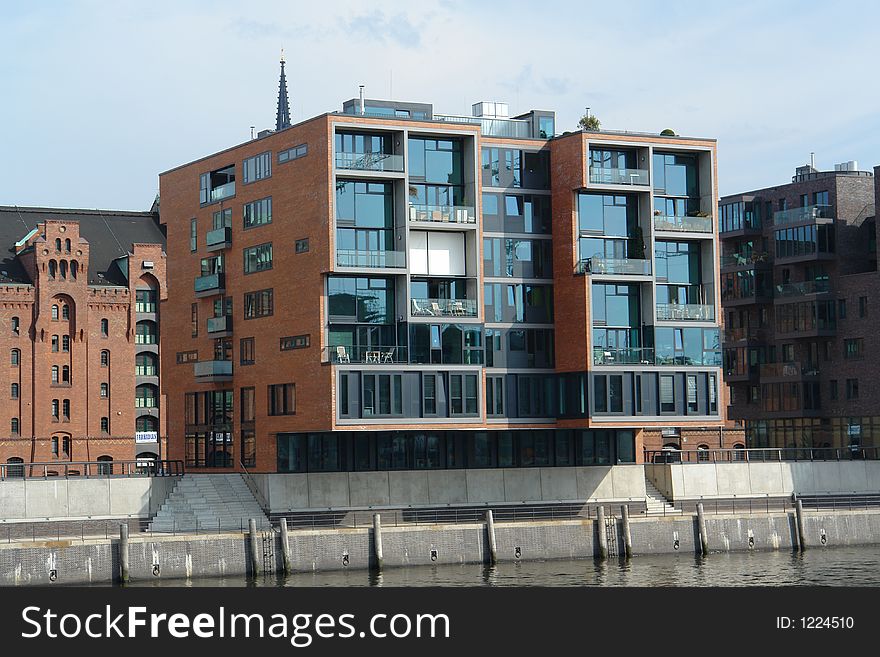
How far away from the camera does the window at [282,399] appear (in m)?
80.9

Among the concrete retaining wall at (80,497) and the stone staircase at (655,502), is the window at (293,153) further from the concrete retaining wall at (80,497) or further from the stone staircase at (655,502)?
the stone staircase at (655,502)

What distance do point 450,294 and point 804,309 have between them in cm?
3868

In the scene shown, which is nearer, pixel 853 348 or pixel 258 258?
pixel 258 258

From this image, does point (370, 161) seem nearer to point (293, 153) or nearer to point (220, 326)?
point (293, 153)

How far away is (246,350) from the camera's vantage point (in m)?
85.6

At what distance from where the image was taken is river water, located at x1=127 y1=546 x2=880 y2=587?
65.1 m

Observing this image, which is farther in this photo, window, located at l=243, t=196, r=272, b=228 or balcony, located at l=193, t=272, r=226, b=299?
balcony, located at l=193, t=272, r=226, b=299

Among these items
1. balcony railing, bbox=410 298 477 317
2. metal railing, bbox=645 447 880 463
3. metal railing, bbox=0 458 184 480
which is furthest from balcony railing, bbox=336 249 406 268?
metal railing, bbox=645 447 880 463

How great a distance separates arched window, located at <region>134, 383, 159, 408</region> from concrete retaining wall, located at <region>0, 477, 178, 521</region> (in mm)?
49922

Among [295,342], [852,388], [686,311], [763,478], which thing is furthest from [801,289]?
[295,342]

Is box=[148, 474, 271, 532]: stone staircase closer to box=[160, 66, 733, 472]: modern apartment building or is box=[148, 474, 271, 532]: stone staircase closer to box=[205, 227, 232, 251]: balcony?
box=[160, 66, 733, 472]: modern apartment building
